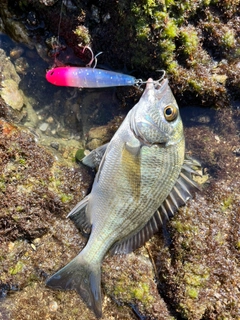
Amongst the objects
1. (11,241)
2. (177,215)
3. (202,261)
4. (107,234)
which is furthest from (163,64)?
(11,241)

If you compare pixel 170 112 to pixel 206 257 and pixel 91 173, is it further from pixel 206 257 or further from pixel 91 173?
pixel 206 257

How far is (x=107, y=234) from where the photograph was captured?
322cm

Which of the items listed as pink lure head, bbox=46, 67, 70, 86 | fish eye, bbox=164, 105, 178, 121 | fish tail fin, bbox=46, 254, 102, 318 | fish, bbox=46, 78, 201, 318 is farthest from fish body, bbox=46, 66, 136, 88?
fish tail fin, bbox=46, 254, 102, 318

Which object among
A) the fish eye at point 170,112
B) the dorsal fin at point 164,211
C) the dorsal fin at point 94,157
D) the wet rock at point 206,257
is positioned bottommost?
the wet rock at point 206,257

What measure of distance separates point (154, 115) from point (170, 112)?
0.17 m

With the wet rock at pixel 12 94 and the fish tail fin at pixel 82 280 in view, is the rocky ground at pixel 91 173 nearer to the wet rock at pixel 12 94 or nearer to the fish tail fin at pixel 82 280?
the wet rock at pixel 12 94

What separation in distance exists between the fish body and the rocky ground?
282mm

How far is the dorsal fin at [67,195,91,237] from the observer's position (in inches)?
131

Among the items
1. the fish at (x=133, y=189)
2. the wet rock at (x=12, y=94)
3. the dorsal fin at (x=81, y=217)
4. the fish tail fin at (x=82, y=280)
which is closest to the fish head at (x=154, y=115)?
the fish at (x=133, y=189)

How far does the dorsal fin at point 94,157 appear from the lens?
11.3ft

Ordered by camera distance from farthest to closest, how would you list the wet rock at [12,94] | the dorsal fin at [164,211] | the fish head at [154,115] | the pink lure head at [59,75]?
the wet rock at [12,94] < the pink lure head at [59,75] < the dorsal fin at [164,211] < the fish head at [154,115]

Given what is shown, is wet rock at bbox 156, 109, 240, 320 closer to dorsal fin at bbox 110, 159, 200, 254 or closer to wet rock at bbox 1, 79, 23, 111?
dorsal fin at bbox 110, 159, 200, 254

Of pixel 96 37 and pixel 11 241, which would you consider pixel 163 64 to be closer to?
pixel 96 37

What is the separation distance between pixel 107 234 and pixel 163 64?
2.02m
